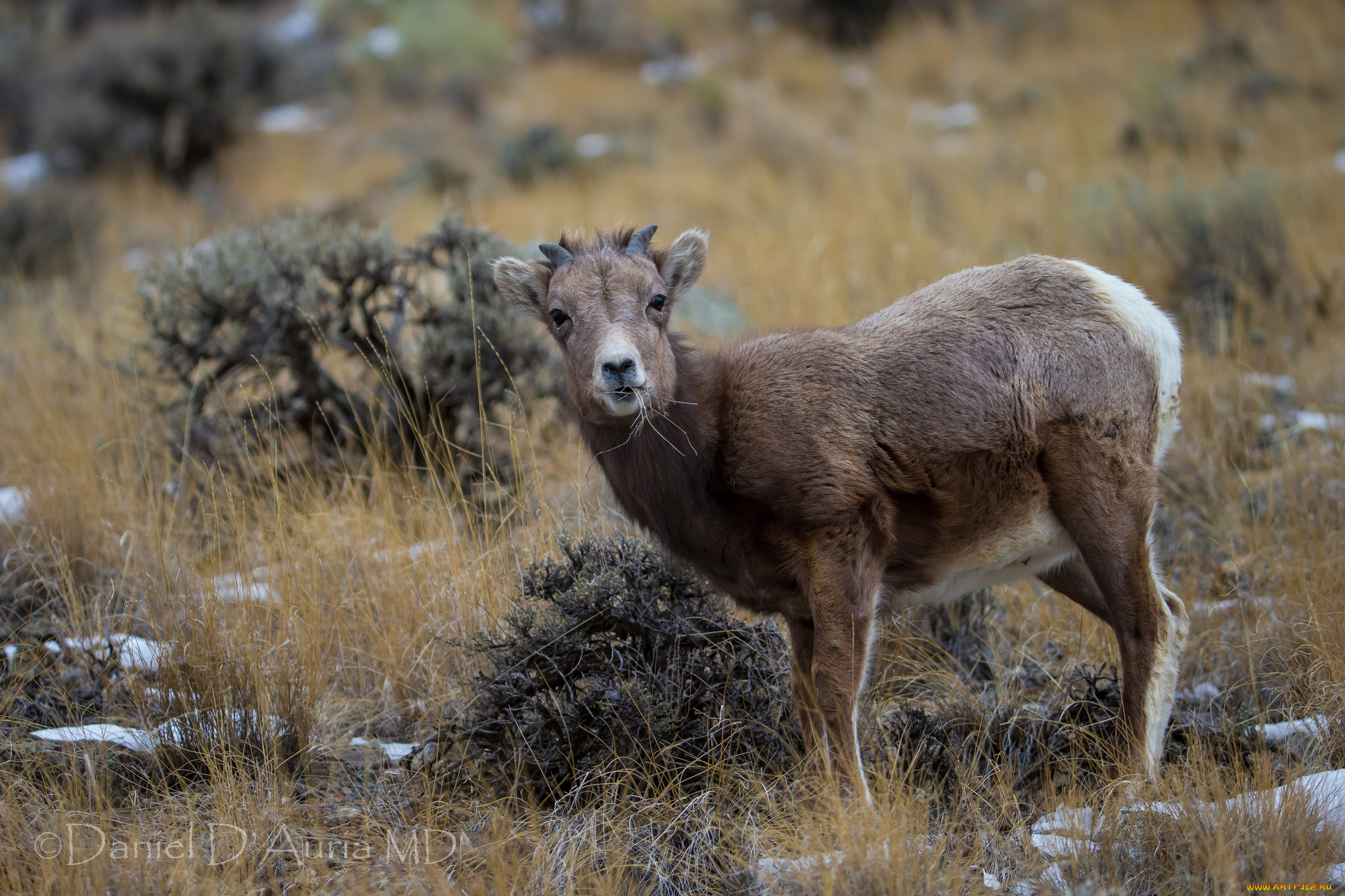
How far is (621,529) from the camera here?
193 inches

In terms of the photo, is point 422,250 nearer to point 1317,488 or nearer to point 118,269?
point 1317,488

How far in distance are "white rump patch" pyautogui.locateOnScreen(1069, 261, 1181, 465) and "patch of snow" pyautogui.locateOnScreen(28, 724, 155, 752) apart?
4100mm

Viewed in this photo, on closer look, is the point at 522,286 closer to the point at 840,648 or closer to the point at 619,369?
the point at 619,369

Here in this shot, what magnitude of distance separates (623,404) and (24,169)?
1871 cm

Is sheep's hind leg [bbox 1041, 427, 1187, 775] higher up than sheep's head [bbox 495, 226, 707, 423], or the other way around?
sheep's head [bbox 495, 226, 707, 423]

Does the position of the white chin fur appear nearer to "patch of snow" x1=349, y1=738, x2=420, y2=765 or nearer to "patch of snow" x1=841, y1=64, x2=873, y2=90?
"patch of snow" x1=349, y1=738, x2=420, y2=765

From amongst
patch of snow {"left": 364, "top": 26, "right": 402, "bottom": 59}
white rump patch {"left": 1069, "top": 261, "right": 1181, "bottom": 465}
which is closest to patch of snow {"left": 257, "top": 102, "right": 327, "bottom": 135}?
patch of snow {"left": 364, "top": 26, "right": 402, "bottom": 59}

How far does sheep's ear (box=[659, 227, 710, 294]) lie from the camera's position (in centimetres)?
393

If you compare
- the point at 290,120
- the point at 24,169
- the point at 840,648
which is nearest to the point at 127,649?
the point at 840,648

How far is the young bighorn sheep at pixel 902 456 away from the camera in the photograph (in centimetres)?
333

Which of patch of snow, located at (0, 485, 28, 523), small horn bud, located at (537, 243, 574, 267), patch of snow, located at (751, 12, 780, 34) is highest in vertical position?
patch of snow, located at (751, 12, 780, 34)

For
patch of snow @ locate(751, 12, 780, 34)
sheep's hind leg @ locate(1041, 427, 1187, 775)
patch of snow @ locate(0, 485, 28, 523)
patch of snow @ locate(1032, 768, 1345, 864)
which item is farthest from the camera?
patch of snow @ locate(751, 12, 780, 34)

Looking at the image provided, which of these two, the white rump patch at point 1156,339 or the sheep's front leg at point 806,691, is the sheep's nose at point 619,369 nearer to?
the sheep's front leg at point 806,691

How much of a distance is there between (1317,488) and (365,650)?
507 cm
